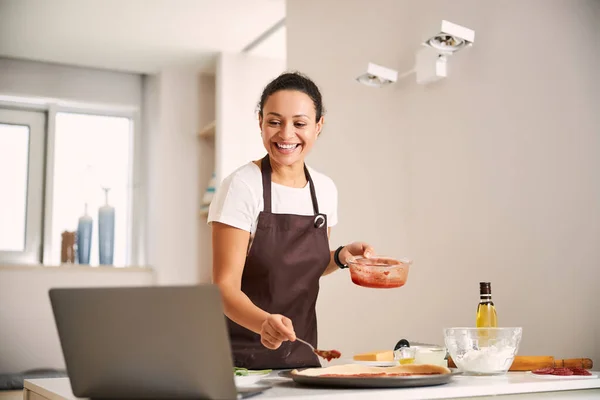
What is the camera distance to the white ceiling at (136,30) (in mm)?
3951

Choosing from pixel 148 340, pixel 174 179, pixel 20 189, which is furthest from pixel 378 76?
pixel 20 189

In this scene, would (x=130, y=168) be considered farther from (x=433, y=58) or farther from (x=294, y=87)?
(x=294, y=87)

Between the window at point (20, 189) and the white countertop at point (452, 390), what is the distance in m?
3.64

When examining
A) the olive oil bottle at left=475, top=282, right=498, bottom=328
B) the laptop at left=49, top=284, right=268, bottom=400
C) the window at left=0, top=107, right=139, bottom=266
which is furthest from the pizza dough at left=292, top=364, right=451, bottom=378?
the window at left=0, top=107, right=139, bottom=266

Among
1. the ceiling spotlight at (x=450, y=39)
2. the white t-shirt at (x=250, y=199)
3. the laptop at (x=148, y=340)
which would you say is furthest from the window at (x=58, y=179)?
the laptop at (x=148, y=340)

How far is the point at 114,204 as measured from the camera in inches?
205

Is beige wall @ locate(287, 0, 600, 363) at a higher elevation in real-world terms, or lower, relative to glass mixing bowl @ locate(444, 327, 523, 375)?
higher

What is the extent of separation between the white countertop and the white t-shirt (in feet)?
1.43

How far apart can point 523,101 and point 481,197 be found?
0.36m

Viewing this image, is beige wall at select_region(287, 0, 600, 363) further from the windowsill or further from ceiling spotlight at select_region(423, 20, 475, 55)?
the windowsill

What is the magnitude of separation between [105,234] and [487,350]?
3.79 meters

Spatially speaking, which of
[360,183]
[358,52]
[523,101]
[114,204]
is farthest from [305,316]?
[114,204]

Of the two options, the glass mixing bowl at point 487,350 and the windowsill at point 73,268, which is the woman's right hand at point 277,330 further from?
the windowsill at point 73,268

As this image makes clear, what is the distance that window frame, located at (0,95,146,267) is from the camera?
4.85m
